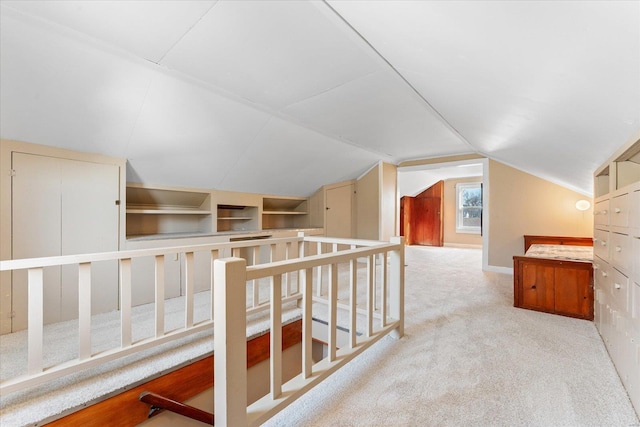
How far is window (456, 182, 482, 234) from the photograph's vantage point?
7.50 meters

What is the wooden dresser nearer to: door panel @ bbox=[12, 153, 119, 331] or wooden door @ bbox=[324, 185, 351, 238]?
wooden door @ bbox=[324, 185, 351, 238]

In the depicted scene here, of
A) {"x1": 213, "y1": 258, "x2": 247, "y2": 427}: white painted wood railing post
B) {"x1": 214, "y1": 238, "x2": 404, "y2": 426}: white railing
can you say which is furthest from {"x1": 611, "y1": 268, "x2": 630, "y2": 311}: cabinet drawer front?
{"x1": 213, "y1": 258, "x2": 247, "y2": 427}: white painted wood railing post

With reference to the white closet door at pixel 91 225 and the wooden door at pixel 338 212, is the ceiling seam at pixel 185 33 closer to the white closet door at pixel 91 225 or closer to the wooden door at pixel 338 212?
the white closet door at pixel 91 225

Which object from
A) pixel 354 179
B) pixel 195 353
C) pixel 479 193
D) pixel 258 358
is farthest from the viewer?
pixel 479 193

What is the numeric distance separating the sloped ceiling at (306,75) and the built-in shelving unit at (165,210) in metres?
0.27

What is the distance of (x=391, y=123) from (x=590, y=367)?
2.51 metres

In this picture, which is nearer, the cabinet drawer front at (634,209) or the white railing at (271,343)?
the white railing at (271,343)

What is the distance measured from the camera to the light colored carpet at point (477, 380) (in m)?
1.22

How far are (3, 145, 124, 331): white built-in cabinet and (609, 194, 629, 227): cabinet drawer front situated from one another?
3.74 metres

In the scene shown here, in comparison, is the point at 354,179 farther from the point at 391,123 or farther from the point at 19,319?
the point at 19,319

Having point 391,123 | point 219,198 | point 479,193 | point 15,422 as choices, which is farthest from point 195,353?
point 479,193

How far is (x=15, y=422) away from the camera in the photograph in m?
1.17

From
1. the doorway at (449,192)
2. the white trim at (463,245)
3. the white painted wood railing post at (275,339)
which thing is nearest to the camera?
the white painted wood railing post at (275,339)

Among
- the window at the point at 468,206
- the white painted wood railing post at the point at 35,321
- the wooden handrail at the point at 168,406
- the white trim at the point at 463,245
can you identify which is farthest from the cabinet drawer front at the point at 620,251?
the window at the point at 468,206
